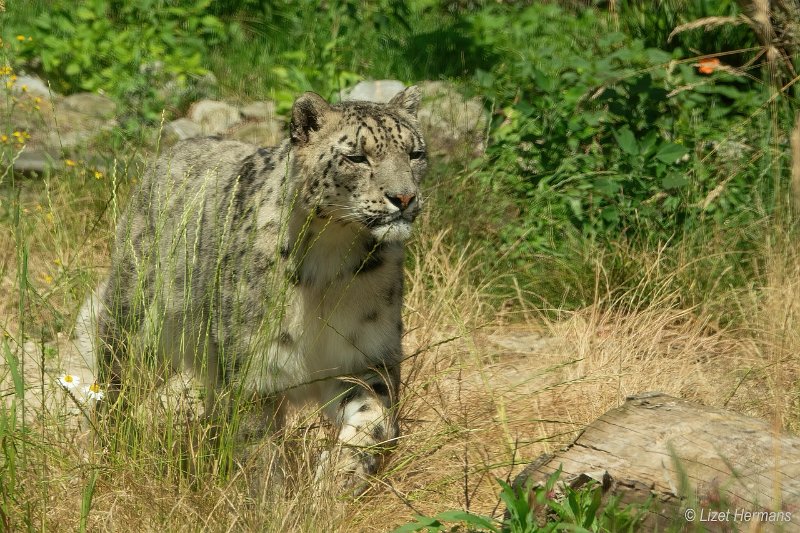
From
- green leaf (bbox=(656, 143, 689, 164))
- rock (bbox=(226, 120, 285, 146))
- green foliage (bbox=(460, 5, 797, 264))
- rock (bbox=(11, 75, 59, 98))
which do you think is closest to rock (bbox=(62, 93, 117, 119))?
rock (bbox=(11, 75, 59, 98))

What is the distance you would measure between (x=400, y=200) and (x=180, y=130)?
567 centimetres

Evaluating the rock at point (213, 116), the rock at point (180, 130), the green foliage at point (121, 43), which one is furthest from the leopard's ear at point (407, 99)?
the green foliage at point (121, 43)

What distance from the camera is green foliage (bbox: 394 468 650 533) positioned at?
3.65m

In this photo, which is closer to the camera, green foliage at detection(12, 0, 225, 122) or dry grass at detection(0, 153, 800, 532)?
dry grass at detection(0, 153, 800, 532)

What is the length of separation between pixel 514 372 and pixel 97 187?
342 centimetres

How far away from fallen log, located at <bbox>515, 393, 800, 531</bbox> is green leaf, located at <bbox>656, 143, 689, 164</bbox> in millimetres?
3456

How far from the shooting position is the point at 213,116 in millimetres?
10344

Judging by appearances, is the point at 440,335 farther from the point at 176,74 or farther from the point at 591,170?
the point at 176,74

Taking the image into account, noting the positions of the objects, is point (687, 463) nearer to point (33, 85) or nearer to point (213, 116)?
point (213, 116)

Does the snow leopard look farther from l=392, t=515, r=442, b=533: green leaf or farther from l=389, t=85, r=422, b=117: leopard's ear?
l=392, t=515, r=442, b=533: green leaf

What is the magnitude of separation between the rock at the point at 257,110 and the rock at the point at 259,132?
0.95ft

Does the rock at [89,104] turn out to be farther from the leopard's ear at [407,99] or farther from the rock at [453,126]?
the leopard's ear at [407,99]

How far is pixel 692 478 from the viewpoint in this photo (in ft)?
12.4

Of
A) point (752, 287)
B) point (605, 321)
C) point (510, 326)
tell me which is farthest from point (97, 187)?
point (752, 287)
